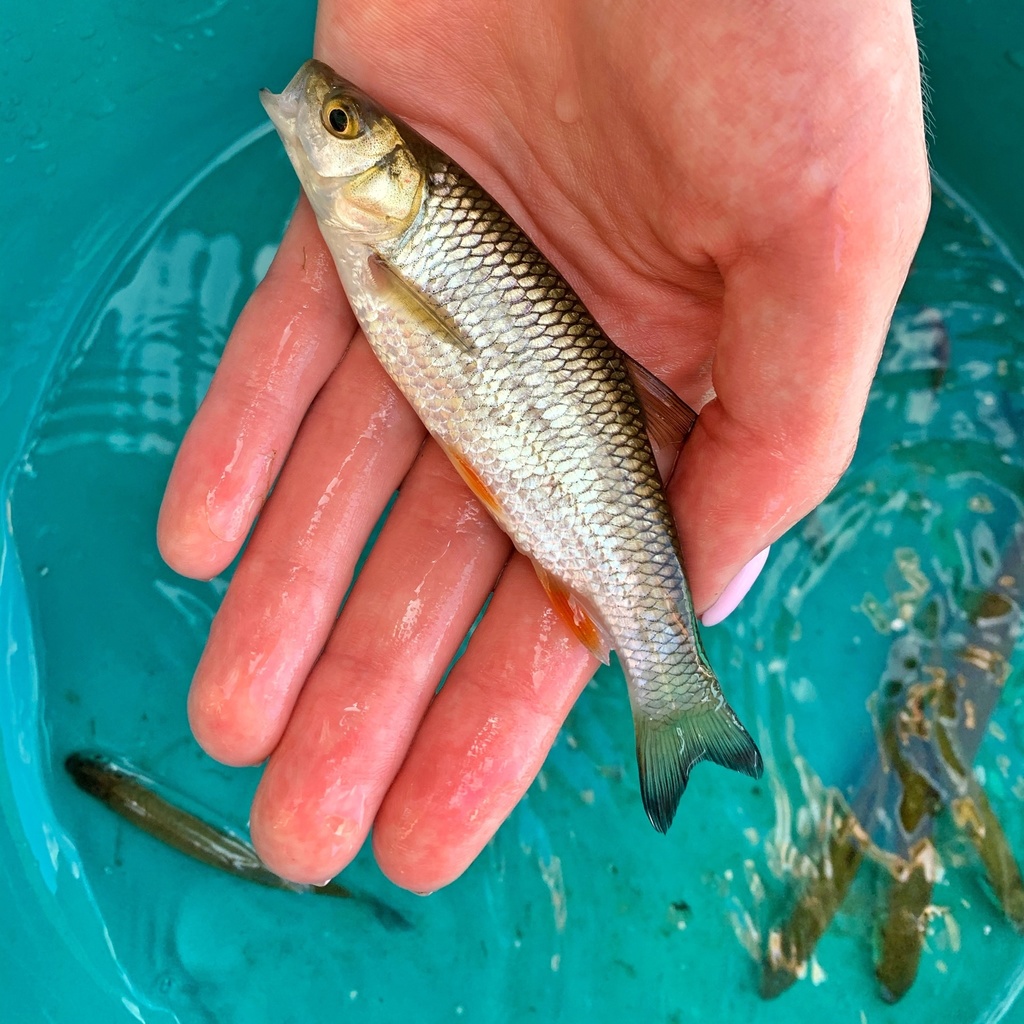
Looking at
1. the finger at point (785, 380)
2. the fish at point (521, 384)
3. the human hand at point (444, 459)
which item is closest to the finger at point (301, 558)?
the human hand at point (444, 459)

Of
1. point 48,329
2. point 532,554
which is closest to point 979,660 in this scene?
point 532,554

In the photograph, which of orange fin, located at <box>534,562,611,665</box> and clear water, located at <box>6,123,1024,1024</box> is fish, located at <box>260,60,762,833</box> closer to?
orange fin, located at <box>534,562,611,665</box>

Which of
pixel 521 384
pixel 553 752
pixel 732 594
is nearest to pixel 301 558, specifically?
pixel 521 384

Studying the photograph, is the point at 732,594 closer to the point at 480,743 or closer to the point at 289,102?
the point at 480,743

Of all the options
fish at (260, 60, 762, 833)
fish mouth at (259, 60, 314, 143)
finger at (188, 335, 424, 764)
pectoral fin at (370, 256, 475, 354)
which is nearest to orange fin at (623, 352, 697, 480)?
fish at (260, 60, 762, 833)

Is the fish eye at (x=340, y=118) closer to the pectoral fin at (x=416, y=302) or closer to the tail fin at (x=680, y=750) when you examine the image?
the pectoral fin at (x=416, y=302)

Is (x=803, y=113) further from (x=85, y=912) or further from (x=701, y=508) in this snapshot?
(x=85, y=912)

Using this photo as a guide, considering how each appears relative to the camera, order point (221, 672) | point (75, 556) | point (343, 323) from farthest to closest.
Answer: point (75, 556) → point (343, 323) → point (221, 672)
